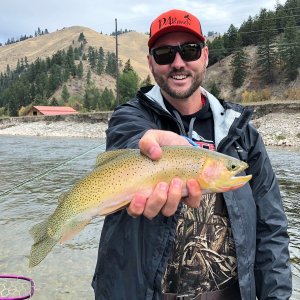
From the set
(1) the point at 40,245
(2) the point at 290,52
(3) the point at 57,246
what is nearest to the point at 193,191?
(1) the point at 40,245

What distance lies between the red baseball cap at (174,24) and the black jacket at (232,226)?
0.38m

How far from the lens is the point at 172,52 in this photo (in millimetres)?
2676

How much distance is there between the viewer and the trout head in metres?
2.09

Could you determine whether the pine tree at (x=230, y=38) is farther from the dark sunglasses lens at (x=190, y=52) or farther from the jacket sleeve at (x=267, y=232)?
the jacket sleeve at (x=267, y=232)

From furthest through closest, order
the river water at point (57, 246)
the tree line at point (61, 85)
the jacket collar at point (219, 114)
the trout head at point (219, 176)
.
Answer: the tree line at point (61, 85), the river water at point (57, 246), the jacket collar at point (219, 114), the trout head at point (219, 176)

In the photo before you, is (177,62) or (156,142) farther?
(177,62)

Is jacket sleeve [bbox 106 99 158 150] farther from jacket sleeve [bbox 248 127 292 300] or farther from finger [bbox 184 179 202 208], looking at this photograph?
jacket sleeve [bbox 248 127 292 300]

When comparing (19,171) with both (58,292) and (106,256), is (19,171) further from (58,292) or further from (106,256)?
(106,256)

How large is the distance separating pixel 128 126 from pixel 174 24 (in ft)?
2.57

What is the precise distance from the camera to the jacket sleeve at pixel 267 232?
2625 mm

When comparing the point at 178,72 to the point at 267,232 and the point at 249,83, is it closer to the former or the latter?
the point at 267,232

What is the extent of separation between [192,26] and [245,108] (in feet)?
2.09

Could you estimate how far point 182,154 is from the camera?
6.82 ft

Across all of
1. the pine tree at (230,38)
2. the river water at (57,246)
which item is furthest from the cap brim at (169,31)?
the pine tree at (230,38)
